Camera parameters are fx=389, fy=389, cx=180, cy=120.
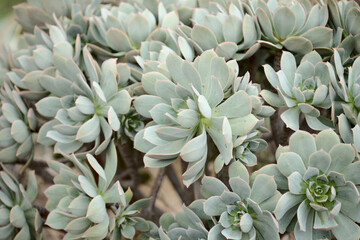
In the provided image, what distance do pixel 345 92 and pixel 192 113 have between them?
0.23m

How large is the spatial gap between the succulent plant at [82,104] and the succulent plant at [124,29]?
0.23ft

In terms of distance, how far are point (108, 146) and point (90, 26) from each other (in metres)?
0.26

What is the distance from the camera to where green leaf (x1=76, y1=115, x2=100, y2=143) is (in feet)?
2.06

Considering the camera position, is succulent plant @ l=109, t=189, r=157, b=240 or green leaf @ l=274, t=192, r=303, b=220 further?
succulent plant @ l=109, t=189, r=157, b=240

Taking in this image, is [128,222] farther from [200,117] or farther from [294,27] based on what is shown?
[294,27]

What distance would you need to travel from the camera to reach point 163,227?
0.65 meters

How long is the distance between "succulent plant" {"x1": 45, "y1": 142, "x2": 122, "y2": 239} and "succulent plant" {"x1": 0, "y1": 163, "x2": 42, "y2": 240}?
2.8 inches

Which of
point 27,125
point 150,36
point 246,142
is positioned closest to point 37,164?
point 27,125

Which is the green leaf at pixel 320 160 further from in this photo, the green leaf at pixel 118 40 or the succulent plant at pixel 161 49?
the green leaf at pixel 118 40

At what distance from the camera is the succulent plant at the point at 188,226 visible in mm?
589

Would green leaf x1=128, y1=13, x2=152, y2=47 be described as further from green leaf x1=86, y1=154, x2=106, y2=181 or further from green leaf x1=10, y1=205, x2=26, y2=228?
green leaf x1=10, y1=205, x2=26, y2=228

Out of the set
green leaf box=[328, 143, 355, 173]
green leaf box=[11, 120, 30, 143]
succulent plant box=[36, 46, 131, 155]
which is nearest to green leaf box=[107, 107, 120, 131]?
succulent plant box=[36, 46, 131, 155]

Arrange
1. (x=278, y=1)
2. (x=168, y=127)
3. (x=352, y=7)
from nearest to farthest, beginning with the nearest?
(x=168, y=127), (x=352, y=7), (x=278, y=1)

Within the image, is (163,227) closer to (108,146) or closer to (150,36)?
(108,146)
